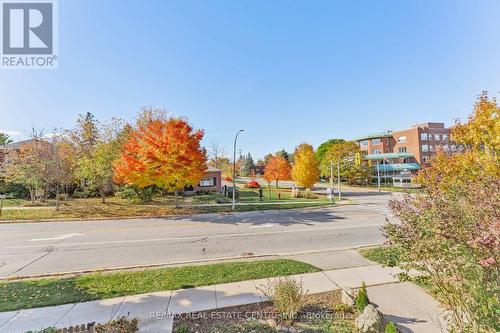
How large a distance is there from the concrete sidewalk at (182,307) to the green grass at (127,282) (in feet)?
0.99

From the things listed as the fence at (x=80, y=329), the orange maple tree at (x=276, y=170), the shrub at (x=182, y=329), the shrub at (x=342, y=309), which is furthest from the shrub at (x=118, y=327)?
the orange maple tree at (x=276, y=170)

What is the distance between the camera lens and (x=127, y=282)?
6.88 m

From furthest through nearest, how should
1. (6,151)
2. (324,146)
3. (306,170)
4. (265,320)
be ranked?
(324,146)
(306,170)
(6,151)
(265,320)

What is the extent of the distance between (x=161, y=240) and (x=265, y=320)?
8.52 metres

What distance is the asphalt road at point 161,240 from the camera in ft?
30.2

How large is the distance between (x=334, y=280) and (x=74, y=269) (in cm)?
877

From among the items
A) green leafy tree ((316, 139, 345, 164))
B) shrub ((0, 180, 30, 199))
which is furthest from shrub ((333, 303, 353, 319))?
green leafy tree ((316, 139, 345, 164))

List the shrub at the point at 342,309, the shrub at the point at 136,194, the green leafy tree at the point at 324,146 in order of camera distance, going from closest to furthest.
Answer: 1. the shrub at the point at 342,309
2. the shrub at the point at 136,194
3. the green leafy tree at the point at 324,146

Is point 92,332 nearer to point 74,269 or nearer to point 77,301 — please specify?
point 77,301

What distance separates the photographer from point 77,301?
5.94 metres

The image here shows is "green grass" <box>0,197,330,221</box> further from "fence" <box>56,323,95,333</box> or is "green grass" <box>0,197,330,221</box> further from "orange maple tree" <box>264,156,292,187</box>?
"orange maple tree" <box>264,156,292,187</box>

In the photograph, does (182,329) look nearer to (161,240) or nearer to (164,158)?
(161,240)

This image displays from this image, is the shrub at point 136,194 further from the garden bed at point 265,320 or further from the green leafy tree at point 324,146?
the green leafy tree at point 324,146

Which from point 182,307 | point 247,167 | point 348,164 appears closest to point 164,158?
point 182,307
